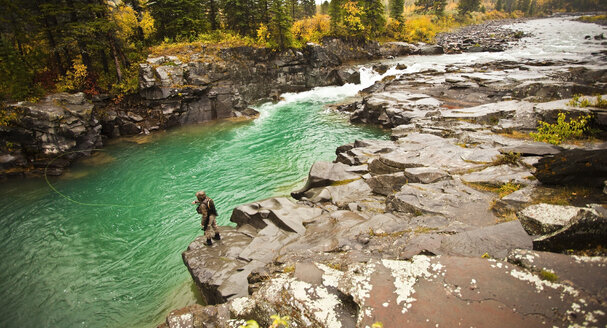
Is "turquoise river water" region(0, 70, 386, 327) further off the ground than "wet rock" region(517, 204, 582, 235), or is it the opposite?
"wet rock" region(517, 204, 582, 235)

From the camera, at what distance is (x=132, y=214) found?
13711mm

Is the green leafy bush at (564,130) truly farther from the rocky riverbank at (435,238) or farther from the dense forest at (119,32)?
the dense forest at (119,32)

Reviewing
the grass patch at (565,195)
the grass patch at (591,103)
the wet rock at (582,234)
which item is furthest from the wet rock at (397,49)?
the wet rock at (582,234)

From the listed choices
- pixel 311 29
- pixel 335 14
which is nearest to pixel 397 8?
pixel 335 14

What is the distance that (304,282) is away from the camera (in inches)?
207

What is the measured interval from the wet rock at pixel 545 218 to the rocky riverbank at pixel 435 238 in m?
0.03

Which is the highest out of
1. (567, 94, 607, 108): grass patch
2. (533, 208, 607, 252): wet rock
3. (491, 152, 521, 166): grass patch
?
(567, 94, 607, 108): grass patch

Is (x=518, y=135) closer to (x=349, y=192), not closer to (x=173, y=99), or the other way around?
(x=349, y=192)

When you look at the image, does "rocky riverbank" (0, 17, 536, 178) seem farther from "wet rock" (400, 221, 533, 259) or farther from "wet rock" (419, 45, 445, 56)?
"wet rock" (400, 221, 533, 259)

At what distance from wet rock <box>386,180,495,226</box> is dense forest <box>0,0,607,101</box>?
25.4m

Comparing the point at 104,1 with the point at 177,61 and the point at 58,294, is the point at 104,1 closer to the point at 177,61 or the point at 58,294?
the point at 177,61

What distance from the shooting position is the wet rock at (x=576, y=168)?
6.44 m

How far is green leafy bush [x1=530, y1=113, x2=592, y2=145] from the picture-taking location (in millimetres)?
10836

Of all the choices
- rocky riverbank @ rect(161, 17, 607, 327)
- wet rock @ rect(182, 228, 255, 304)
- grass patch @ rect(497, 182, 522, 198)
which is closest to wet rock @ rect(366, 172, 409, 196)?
rocky riverbank @ rect(161, 17, 607, 327)
